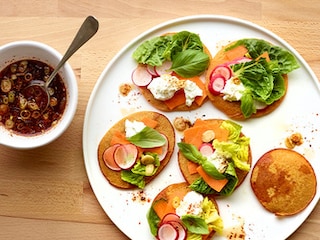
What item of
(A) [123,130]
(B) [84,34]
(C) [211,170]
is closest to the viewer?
(B) [84,34]

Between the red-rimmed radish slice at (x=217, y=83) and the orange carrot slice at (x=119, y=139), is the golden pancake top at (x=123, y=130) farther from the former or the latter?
the red-rimmed radish slice at (x=217, y=83)

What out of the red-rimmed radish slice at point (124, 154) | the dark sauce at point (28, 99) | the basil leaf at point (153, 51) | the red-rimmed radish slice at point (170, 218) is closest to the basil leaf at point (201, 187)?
the red-rimmed radish slice at point (170, 218)

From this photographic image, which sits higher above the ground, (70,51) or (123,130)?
(70,51)

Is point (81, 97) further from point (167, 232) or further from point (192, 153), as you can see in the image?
point (167, 232)

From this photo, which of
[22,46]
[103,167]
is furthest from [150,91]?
[22,46]

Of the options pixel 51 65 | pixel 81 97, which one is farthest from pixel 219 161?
pixel 51 65

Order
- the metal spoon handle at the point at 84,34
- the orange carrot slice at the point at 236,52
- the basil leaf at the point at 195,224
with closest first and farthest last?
the metal spoon handle at the point at 84,34 < the basil leaf at the point at 195,224 < the orange carrot slice at the point at 236,52

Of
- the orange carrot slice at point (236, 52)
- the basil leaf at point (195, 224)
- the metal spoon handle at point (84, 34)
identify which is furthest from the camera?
the orange carrot slice at point (236, 52)
